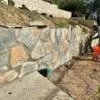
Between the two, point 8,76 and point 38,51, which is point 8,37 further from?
point 38,51

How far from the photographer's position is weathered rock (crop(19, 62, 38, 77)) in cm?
414

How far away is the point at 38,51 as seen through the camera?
4.59 metres

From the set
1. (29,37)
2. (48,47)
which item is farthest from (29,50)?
(48,47)

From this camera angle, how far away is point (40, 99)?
11.2 ft

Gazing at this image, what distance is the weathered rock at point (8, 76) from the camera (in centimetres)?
366

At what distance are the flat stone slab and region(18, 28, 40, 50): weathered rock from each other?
64 centimetres

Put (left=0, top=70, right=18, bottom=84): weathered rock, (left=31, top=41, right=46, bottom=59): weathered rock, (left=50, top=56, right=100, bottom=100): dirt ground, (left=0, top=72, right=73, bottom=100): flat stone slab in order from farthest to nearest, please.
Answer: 1. (left=31, top=41, right=46, bottom=59): weathered rock
2. (left=50, top=56, right=100, bottom=100): dirt ground
3. (left=0, top=70, right=18, bottom=84): weathered rock
4. (left=0, top=72, right=73, bottom=100): flat stone slab

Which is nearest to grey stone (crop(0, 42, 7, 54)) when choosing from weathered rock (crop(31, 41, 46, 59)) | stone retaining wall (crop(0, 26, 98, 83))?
stone retaining wall (crop(0, 26, 98, 83))

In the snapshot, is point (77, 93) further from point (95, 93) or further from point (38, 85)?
point (38, 85)

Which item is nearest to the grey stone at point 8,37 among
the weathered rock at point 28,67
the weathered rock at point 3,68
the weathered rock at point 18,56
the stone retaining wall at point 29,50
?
the stone retaining wall at point 29,50

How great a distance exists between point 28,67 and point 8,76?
60 cm

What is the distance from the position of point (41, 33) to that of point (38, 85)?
1208mm

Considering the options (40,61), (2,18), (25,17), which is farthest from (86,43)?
(40,61)

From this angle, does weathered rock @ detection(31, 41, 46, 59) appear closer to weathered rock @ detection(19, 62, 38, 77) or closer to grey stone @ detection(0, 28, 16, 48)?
→ weathered rock @ detection(19, 62, 38, 77)
